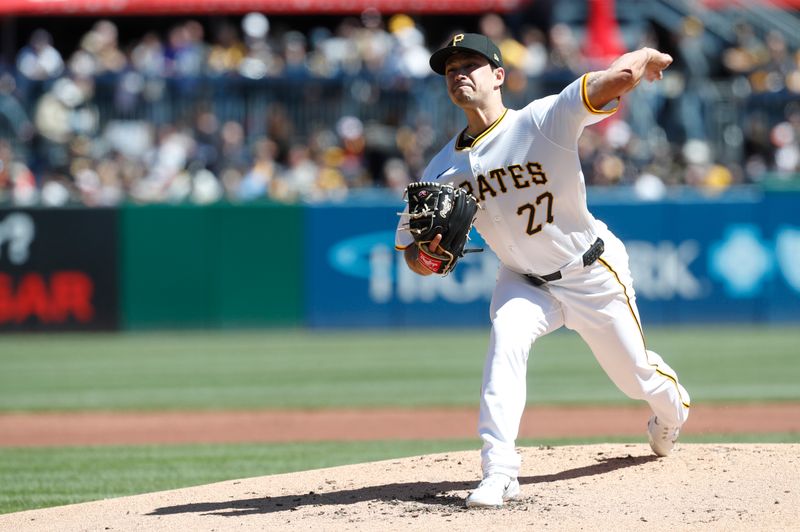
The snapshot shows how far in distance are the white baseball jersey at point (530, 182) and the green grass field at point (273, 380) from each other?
8.19ft

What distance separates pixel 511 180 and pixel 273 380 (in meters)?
6.92

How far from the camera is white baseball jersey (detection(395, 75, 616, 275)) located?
5254 mm

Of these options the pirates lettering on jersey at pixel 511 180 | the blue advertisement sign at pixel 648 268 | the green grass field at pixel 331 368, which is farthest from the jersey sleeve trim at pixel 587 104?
the blue advertisement sign at pixel 648 268

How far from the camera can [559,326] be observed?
18.4 feet

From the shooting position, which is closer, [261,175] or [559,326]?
[559,326]

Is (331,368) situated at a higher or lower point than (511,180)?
lower

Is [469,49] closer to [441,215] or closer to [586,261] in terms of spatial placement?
[441,215]

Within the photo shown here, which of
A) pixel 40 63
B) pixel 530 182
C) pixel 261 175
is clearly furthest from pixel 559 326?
pixel 40 63

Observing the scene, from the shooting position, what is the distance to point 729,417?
9.13 m

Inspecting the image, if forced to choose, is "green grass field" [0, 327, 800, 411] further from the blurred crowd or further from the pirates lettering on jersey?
the pirates lettering on jersey

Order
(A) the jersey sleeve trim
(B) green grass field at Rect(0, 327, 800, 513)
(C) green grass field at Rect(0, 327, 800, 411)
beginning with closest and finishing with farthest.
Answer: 1. (A) the jersey sleeve trim
2. (B) green grass field at Rect(0, 327, 800, 513)
3. (C) green grass field at Rect(0, 327, 800, 411)

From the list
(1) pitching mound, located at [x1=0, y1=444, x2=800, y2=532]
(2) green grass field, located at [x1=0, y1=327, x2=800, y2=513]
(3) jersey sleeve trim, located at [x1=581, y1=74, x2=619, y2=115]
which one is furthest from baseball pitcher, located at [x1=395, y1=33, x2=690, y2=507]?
(2) green grass field, located at [x1=0, y1=327, x2=800, y2=513]

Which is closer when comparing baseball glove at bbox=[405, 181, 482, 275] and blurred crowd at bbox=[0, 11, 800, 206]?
baseball glove at bbox=[405, 181, 482, 275]

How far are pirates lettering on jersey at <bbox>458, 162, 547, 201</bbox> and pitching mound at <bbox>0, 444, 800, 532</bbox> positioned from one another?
137 centimetres
